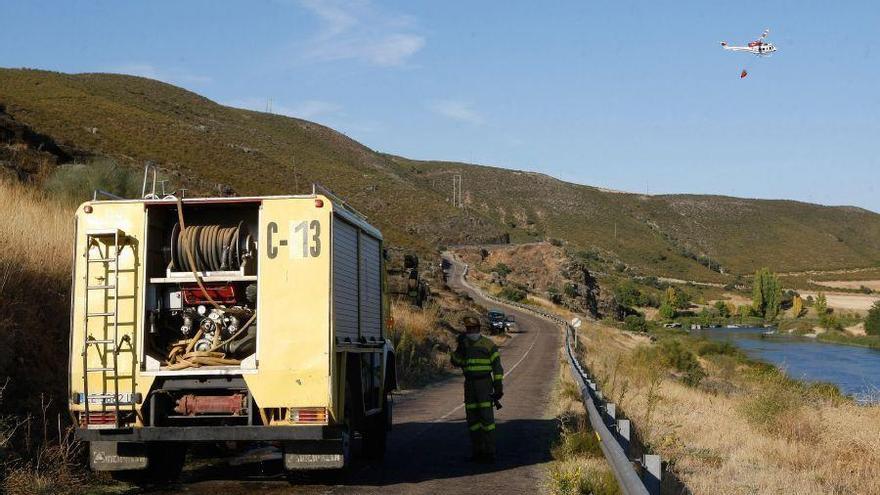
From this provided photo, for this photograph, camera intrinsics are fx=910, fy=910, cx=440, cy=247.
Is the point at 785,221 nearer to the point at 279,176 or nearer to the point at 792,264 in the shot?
the point at 792,264

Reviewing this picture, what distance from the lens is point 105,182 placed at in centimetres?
2339

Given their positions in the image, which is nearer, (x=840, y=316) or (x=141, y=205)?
(x=141, y=205)

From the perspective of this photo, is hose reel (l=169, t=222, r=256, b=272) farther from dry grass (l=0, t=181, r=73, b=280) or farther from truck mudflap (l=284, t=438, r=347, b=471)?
dry grass (l=0, t=181, r=73, b=280)

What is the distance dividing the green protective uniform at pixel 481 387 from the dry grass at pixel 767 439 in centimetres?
219

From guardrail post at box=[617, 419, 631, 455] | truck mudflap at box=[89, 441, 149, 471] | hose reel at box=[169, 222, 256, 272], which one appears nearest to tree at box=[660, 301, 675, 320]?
guardrail post at box=[617, 419, 631, 455]

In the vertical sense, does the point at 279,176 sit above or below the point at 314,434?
above

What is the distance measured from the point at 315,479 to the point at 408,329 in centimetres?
1907

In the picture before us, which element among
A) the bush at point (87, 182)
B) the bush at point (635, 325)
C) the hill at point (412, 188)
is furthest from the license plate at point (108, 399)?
the bush at point (635, 325)

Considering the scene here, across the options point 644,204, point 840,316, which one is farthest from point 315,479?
point 644,204

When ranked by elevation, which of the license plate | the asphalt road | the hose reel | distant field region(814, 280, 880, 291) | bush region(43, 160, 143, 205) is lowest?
the asphalt road

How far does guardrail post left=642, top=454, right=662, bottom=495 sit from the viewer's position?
22.7ft

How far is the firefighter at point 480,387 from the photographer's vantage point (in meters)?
11.2

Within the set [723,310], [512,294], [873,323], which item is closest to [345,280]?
[512,294]

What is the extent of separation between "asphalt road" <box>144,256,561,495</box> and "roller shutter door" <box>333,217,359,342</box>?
1.63 meters
